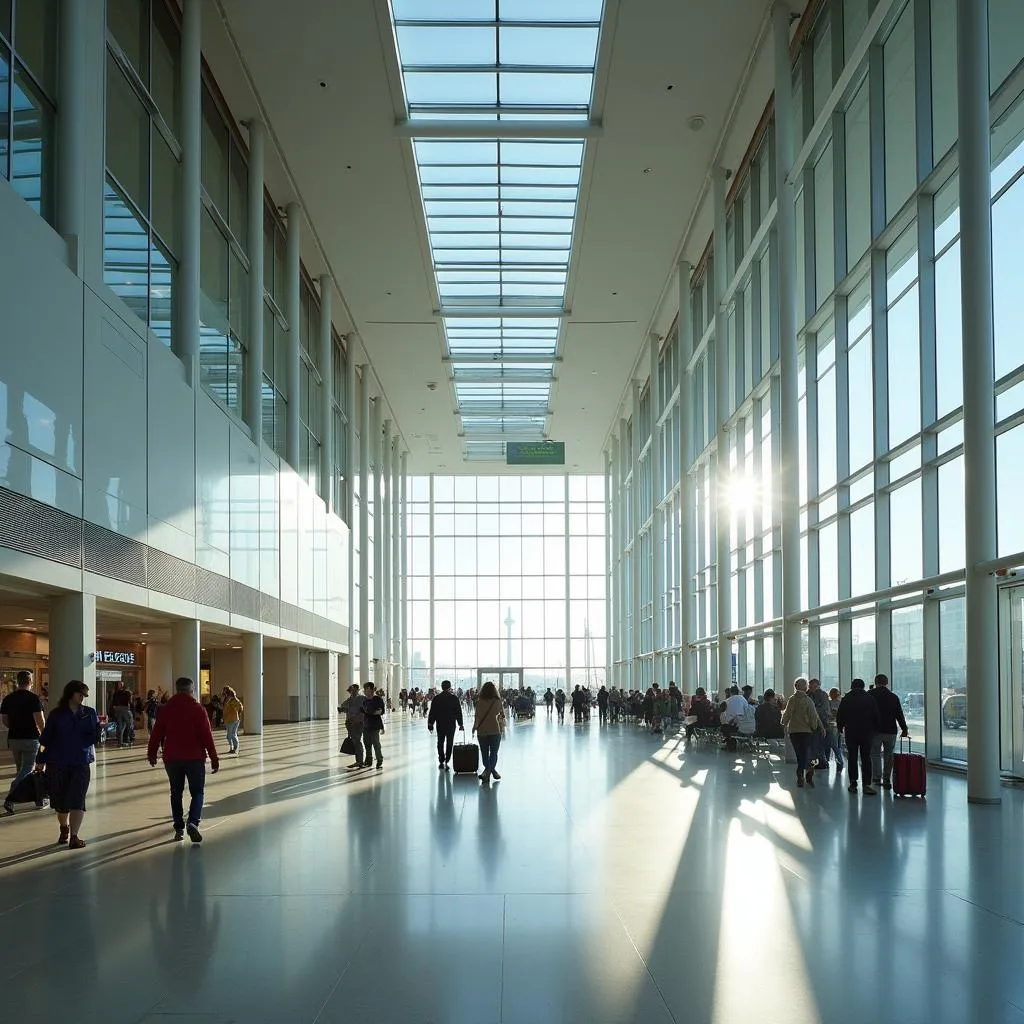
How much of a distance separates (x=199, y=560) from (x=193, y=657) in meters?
1.76

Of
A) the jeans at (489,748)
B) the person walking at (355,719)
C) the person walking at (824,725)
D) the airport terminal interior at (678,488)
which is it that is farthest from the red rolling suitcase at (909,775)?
the person walking at (355,719)

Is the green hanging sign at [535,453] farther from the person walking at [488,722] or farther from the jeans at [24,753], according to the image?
the jeans at [24,753]

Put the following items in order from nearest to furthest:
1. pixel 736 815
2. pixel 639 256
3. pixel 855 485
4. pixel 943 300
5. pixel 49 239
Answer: pixel 736 815 → pixel 49 239 → pixel 943 300 → pixel 855 485 → pixel 639 256

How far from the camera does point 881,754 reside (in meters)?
13.4

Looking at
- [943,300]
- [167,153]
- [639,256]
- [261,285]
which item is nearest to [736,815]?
[943,300]

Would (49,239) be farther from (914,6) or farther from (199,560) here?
(914,6)

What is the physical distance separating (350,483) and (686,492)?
1338cm

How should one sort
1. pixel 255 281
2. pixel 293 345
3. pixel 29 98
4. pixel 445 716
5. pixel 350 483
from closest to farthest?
pixel 29 98, pixel 445 716, pixel 255 281, pixel 293 345, pixel 350 483

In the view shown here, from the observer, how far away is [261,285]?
83.1 ft

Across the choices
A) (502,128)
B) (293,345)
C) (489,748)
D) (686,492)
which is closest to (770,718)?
(489,748)

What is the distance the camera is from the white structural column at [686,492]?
32.3 meters

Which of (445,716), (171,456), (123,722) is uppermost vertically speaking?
(171,456)

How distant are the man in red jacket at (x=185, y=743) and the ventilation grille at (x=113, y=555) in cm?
568

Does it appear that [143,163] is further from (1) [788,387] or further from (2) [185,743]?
(2) [185,743]
